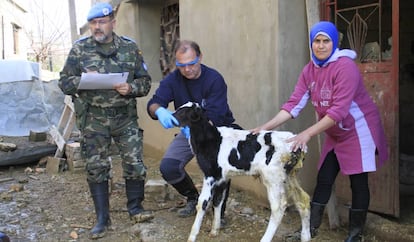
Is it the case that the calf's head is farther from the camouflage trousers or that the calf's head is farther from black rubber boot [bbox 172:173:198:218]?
black rubber boot [bbox 172:173:198:218]

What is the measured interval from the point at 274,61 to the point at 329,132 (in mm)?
1225

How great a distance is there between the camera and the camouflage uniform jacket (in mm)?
4008

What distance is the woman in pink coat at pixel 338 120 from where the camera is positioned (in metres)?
3.20

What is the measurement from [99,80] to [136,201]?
4.01 ft

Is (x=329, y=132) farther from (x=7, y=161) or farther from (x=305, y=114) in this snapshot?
(x=7, y=161)

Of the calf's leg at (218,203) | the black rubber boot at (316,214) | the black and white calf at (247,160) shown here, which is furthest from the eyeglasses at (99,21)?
the black rubber boot at (316,214)

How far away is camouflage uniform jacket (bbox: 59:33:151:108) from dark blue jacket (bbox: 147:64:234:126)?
25 centimetres

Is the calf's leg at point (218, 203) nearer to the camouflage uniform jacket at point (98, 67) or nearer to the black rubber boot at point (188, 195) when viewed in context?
the black rubber boot at point (188, 195)

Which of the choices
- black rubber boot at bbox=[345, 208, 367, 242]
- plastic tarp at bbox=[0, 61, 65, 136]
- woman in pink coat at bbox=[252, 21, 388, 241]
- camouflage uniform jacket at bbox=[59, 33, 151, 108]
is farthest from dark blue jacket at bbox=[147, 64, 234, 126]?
plastic tarp at bbox=[0, 61, 65, 136]

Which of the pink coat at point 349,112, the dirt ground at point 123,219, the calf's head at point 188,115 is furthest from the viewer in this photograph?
the dirt ground at point 123,219

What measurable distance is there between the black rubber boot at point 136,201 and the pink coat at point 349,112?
180cm

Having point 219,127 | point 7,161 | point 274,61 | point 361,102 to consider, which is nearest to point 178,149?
point 219,127

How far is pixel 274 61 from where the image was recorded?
4.52 meters

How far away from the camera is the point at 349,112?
11.0ft
